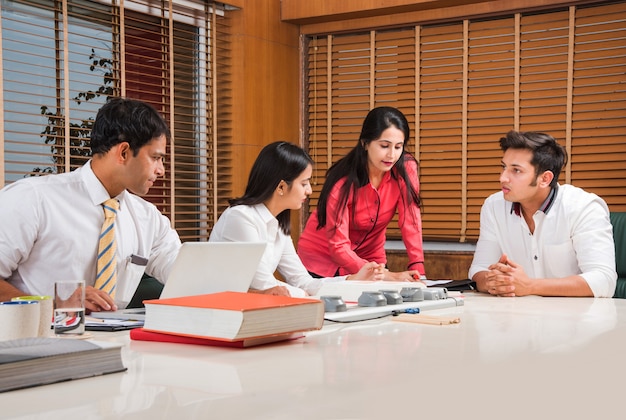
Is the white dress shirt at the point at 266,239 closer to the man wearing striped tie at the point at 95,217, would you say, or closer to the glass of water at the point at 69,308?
the man wearing striped tie at the point at 95,217

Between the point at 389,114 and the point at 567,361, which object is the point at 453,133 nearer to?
the point at 389,114

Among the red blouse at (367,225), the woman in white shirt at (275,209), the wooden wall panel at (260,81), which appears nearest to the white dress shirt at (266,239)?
the woman in white shirt at (275,209)

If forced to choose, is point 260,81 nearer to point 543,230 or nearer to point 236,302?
point 543,230

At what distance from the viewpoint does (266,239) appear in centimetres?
316

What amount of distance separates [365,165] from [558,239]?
3.64 ft

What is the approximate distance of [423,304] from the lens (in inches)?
85.4

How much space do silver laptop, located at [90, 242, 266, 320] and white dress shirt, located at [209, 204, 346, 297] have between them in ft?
3.27

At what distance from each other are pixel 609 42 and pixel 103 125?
3.39 m

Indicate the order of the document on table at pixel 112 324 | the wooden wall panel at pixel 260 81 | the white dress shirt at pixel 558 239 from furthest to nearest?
the wooden wall panel at pixel 260 81 → the white dress shirt at pixel 558 239 → the document on table at pixel 112 324

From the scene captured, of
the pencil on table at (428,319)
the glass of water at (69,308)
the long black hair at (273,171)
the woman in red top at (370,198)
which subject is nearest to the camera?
the glass of water at (69,308)

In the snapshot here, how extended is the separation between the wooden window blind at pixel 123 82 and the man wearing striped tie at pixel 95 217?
4.32 feet

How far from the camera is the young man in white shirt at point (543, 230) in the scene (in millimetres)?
2785

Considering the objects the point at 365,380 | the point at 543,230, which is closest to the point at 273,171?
the point at 543,230

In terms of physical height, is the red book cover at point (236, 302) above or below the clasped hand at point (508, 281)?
above
